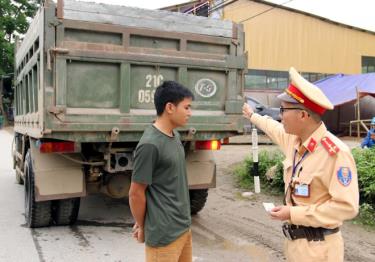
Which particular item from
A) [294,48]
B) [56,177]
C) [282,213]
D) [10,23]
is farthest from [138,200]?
[10,23]

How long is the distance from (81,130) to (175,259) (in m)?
2.44

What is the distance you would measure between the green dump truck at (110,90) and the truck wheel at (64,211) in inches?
0.5

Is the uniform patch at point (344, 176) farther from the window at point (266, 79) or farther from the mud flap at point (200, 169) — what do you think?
the window at point (266, 79)

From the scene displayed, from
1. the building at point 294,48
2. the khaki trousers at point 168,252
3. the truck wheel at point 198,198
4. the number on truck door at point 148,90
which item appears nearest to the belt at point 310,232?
the khaki trousers at point 168,252

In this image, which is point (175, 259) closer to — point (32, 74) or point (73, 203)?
point (73, 203)

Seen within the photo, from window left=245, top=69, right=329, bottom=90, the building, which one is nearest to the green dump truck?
the building

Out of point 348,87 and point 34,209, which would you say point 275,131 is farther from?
point 348,87

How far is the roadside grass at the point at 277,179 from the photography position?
588 centimetres

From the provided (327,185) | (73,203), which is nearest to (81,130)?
(73,203)

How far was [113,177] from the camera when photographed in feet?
18.9

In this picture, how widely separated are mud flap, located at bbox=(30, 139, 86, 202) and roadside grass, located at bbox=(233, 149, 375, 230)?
9.94ft

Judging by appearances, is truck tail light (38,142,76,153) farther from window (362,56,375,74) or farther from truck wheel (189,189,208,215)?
window (362,56,375,74)

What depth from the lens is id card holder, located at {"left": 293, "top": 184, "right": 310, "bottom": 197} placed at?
7.82 ft

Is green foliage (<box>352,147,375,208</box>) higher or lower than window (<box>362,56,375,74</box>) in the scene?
lower
